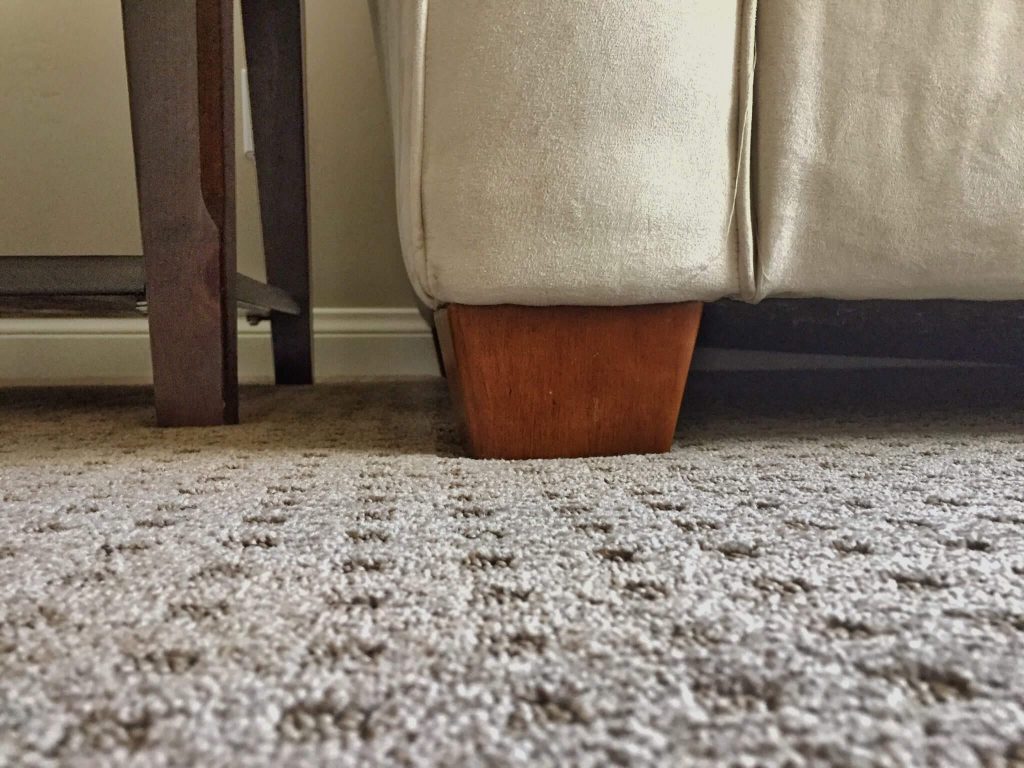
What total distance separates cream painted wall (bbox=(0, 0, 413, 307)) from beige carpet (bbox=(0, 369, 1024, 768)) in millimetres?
744

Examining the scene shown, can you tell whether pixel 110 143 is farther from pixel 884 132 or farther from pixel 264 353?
pixel 884 132

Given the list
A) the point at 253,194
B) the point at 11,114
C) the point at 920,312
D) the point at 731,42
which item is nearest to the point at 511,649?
the point at 731,42

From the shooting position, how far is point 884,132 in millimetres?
449

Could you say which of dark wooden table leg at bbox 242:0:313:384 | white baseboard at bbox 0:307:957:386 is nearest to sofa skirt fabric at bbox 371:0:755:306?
dark wooden table leg at bbox 242:0:313:384

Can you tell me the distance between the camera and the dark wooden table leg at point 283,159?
0.88m

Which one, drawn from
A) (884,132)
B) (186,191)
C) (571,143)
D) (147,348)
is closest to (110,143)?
(147,348)

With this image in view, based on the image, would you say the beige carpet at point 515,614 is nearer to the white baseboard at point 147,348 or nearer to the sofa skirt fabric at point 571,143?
the sofa skirt fabric at point 571,143

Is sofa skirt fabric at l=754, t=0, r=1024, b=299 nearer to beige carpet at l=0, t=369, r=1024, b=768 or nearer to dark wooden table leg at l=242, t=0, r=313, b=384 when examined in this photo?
beige carpet at l=0, t=369, r=1024, b=768

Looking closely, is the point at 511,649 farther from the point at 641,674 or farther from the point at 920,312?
the point at 920,312

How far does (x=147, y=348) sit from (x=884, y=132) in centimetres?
102

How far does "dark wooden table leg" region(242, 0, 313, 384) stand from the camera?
2.88 ft

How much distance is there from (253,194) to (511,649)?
40.8 inches

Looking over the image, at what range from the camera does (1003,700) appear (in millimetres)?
162

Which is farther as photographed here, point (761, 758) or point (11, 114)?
point (11, 114)
